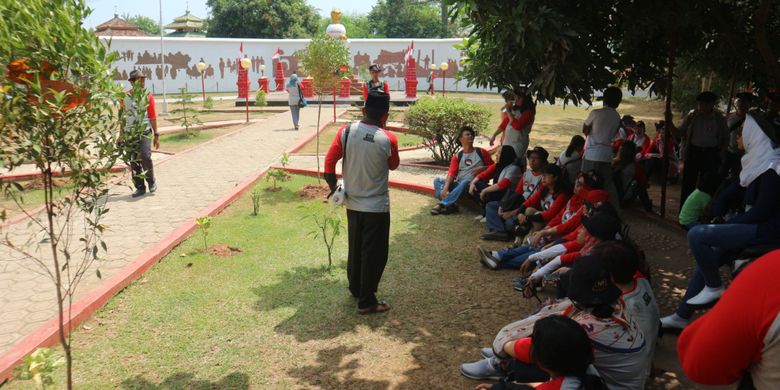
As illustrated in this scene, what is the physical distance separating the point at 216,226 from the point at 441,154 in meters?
5.42

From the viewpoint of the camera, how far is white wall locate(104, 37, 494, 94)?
3234 centimetres

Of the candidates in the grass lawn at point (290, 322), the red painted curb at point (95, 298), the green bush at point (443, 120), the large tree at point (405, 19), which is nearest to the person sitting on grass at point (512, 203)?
the grass lawn at point (290, 322)

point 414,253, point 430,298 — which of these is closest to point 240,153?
point 414,253

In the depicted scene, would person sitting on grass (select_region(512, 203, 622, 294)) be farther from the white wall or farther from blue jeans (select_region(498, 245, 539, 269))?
the white wall

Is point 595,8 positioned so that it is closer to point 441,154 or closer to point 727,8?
point 727,8

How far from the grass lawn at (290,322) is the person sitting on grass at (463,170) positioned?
1.02m

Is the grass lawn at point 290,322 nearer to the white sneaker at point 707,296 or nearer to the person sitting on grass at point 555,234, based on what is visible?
the person sitting on grass at point 555,234

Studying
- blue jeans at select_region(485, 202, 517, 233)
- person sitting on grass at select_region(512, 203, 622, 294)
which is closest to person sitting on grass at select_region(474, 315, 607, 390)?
person sitting on grass at select_region(512, 203, 622, 294)

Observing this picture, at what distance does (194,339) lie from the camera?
14.1 ft

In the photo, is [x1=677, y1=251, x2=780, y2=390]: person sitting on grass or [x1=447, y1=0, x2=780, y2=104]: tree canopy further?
[x1=447, y1=0, x2=780, y2=104]: tree canopy

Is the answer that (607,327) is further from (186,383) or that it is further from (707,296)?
(186,383)

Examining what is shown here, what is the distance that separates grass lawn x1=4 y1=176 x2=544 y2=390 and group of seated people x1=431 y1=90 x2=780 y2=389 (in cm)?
35

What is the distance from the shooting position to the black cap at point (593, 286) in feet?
9.53

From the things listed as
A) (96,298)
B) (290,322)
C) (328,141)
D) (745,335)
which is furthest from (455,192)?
(328,141)
